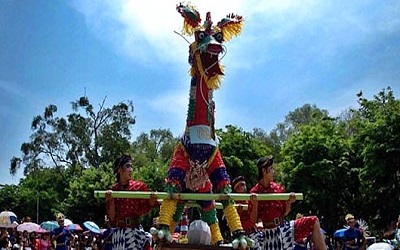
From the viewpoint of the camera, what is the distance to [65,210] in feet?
111

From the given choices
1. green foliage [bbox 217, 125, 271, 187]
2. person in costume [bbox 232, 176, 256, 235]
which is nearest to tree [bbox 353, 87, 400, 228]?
green foliage [bbox 217, 125, 271, 187]

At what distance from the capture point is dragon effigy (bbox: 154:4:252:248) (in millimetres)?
6906

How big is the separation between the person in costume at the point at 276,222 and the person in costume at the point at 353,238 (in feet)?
17.9

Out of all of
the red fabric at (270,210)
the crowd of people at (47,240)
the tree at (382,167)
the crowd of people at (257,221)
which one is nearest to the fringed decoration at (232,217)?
the crowd of people at (257,221)

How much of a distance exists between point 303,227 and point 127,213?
198 centimetres

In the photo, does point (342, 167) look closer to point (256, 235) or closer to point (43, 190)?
point (256, 235)

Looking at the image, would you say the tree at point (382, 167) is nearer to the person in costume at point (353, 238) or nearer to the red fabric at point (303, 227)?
the person in costume at point (353, 238)

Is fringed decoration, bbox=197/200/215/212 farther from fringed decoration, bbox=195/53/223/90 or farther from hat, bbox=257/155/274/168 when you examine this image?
fringed decoration, bbox=195/53/223/90

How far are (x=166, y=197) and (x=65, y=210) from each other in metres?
28.4

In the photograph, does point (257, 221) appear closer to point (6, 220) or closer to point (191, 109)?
point (191, 109)

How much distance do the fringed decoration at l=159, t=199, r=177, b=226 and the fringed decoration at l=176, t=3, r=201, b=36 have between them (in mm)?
2315

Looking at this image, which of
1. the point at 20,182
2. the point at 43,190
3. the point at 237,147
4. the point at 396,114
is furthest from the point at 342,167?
the point at 20,182

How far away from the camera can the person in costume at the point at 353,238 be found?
447 inches

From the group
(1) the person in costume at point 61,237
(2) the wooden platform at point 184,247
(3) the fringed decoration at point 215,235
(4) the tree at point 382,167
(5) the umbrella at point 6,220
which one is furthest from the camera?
(4) the tree at point 382,167
